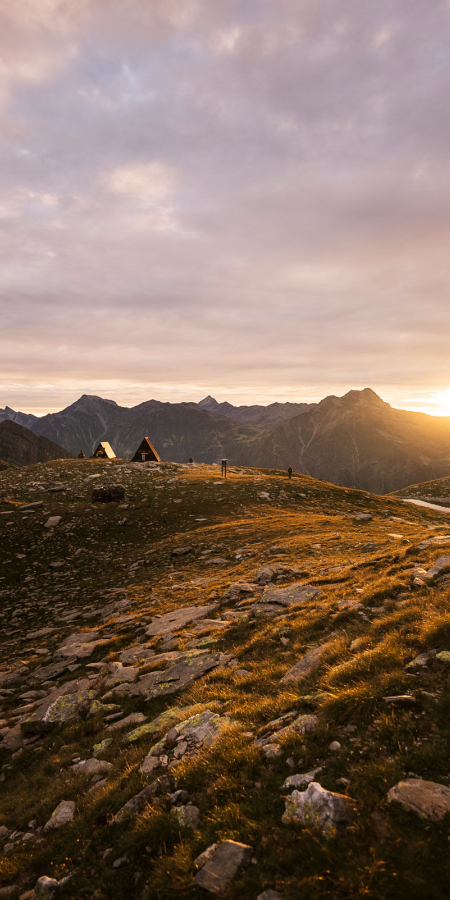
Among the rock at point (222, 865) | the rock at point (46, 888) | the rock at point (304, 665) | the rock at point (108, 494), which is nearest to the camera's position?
the rock at point (222, 865)

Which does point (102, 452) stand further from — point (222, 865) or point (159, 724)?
point (222, 865)

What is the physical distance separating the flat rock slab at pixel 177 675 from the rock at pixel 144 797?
3.44m

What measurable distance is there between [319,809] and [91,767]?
5.39 metres

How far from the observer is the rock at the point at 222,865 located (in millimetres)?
4363

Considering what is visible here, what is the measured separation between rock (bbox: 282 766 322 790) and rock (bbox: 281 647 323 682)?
9.04 ft

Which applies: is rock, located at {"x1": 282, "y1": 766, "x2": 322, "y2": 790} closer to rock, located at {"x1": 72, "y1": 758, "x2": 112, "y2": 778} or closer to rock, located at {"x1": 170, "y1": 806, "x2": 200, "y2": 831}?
rock, located at {"x1": 170, "y1": 806, "x2": 200, "y2": 831}

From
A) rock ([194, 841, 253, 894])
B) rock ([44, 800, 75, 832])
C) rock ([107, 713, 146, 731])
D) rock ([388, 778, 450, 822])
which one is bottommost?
rock ([107, 713, 146, 731])

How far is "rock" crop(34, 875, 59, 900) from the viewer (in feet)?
16.4

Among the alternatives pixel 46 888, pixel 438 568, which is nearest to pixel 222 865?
pixel 46 888

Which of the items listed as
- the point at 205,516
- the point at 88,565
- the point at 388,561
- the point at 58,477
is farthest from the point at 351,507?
the point at 58,477

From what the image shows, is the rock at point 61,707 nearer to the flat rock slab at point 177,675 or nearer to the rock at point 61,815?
the flat rock slab at point 177,675

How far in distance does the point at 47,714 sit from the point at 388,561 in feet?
44.7

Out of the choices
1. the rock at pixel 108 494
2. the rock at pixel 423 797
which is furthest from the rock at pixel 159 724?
the rock at pixel 108 494

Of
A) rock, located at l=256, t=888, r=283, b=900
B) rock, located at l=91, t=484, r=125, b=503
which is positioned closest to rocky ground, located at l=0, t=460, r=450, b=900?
rock, located at l=256, t=888, r=283, b=900
